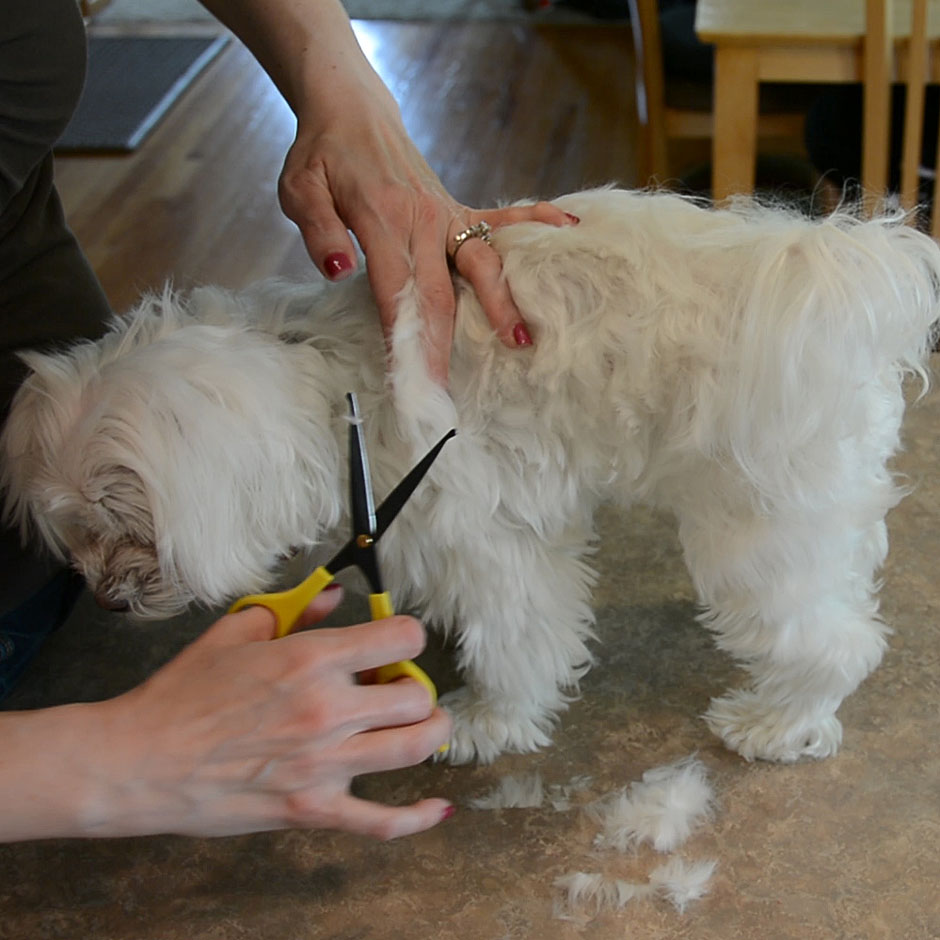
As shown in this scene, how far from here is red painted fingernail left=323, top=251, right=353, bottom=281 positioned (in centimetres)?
96

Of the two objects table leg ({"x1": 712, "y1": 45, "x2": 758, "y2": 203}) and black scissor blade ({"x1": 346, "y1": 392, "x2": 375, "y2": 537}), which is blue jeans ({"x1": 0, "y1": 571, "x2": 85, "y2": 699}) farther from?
table leg ({"x1": 712, "y1": 45, "x2": 758, "y2": 203})

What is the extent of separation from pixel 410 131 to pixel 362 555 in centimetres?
199

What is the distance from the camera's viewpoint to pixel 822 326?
31.2 inches

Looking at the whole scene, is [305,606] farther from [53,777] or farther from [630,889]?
[630,889]

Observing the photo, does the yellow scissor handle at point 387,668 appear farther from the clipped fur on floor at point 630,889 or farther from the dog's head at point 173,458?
the clipped fur on floor at point 630,889

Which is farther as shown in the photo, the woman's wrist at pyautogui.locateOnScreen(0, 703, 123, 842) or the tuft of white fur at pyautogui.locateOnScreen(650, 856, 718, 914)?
the tuft of white fur at pyautogui.locateOnScreen(650, 856, 718, 914)

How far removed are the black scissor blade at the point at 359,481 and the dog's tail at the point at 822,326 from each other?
30 centimetres

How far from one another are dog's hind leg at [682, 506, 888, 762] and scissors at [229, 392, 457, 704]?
0.29 metres

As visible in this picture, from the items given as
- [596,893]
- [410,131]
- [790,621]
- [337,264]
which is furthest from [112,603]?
[410,131]

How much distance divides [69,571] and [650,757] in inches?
28.4

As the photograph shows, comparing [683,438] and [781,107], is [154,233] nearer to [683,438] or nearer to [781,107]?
[781,107]

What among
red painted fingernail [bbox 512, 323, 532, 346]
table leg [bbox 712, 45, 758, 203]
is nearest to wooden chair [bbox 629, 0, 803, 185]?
table leg [bbox 712, 45, 758, 203]

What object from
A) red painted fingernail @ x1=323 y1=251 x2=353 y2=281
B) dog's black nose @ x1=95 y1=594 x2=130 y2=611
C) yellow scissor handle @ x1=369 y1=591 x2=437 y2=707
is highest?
red painted fingernail @ x1=323 y1=251 x2=353 y2=281

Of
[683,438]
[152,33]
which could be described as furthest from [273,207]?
[683,438]
